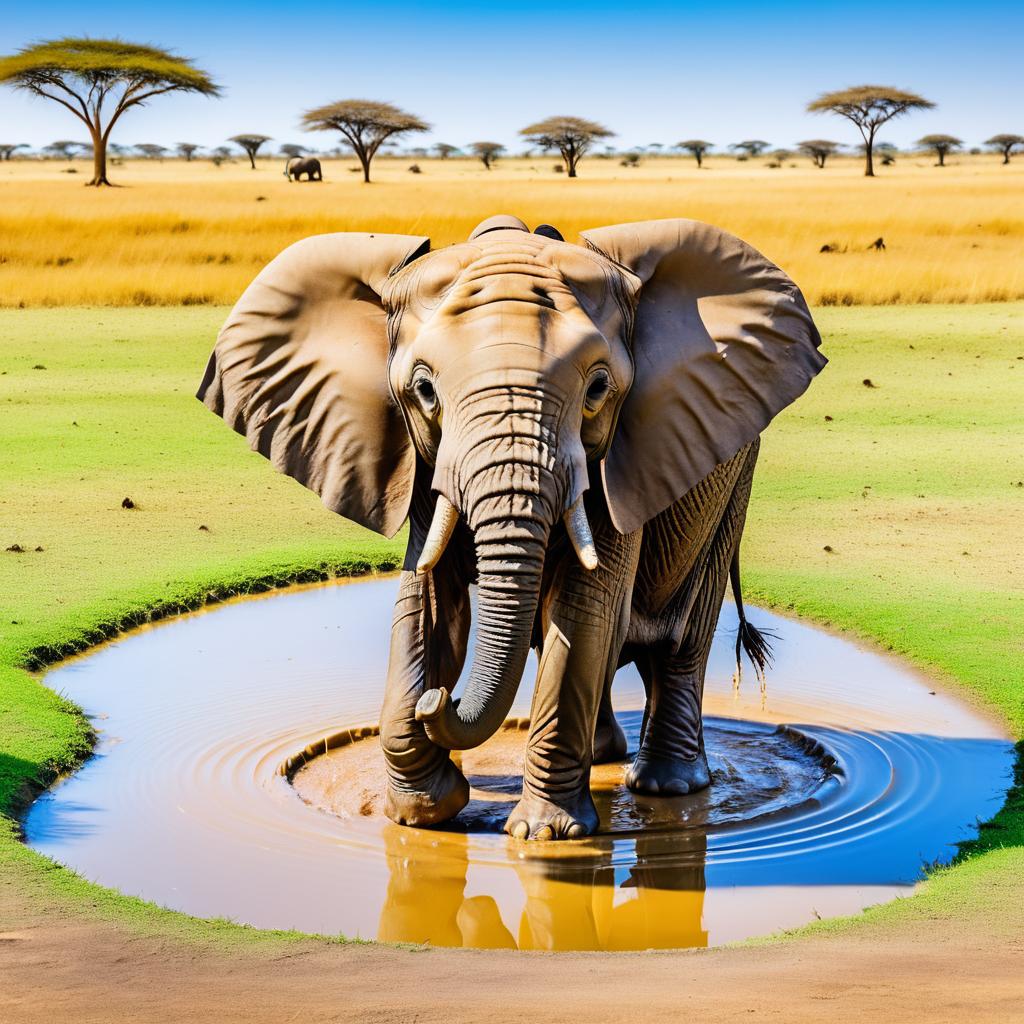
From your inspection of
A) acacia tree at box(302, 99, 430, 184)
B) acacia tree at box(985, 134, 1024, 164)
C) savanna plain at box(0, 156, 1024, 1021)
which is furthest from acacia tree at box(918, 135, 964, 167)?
savanna plain at box(0, 156, 1024, 1021)

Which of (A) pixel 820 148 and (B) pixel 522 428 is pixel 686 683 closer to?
(B) pixel 522 428

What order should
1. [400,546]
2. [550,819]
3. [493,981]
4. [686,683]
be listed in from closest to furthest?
[493,981] → [550,819] → [686,683] → [400,546]

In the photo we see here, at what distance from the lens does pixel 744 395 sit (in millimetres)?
6074

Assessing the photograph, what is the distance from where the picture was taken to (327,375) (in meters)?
5.88

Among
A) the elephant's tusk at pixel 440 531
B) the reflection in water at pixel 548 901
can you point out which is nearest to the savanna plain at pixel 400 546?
the reflection in water at pixel 548 901

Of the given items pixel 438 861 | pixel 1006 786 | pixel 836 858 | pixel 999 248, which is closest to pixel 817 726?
pixel 1006 786

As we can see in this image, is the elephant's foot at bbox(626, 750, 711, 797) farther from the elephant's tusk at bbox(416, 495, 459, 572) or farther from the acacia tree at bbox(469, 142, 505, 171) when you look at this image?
the acacia tree at bbox(469, 142, 505, 171)

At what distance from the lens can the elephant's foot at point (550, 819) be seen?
5781 mm

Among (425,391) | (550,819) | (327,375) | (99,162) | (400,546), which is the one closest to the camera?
(425,391)

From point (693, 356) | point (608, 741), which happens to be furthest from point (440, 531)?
point (608, 741)

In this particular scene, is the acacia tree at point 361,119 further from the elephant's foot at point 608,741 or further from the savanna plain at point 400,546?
the elephant's foot at point 608,741

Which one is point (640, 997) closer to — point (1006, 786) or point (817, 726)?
point (1006, 786)

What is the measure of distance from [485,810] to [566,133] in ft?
220

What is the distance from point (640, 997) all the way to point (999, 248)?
26.3m
